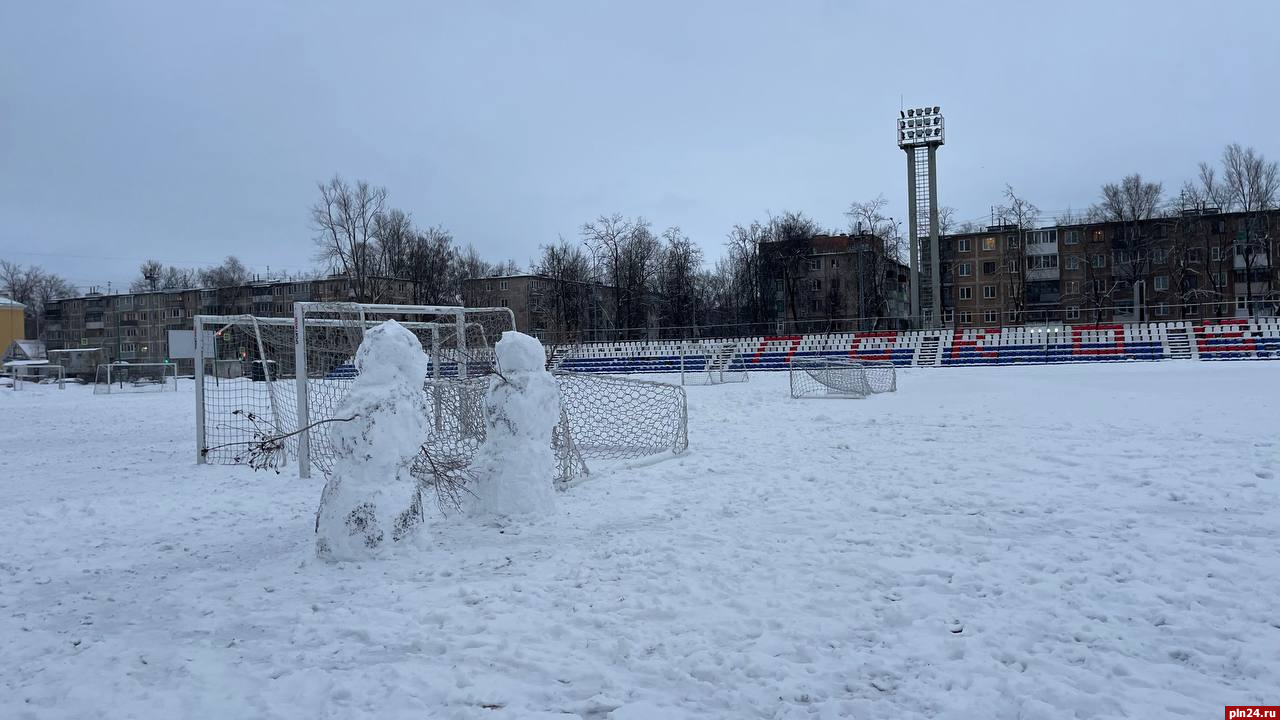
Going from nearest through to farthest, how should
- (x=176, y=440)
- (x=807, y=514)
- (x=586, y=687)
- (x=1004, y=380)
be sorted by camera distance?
(x=586, y=687) → (x=807, y=514) → (x=176, y=440) → (x=1004, y=380)

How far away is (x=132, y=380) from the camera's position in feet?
124

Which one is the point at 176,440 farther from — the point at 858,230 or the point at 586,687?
the point at 858,230

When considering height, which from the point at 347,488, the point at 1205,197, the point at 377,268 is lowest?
the point at 347,488

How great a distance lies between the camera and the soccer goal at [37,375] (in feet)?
119

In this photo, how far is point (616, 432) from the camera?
10656 mm

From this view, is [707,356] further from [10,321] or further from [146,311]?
[146,311]

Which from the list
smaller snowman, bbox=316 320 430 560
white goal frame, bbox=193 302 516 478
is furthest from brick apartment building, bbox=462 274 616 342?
smaller snowman, bbox=316 320 430 560

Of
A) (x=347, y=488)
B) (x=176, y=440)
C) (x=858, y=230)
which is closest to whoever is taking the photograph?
(x=347, y=488)

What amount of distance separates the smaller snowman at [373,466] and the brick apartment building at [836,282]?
4505 centimetres

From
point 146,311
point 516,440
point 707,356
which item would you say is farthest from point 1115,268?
point 146,311

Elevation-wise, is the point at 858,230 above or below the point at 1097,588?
above

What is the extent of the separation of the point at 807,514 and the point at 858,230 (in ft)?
170

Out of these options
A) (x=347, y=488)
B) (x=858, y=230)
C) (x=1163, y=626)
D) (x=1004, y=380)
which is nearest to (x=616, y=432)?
(x=347, y=488)

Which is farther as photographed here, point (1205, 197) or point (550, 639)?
point (1205, 197)
